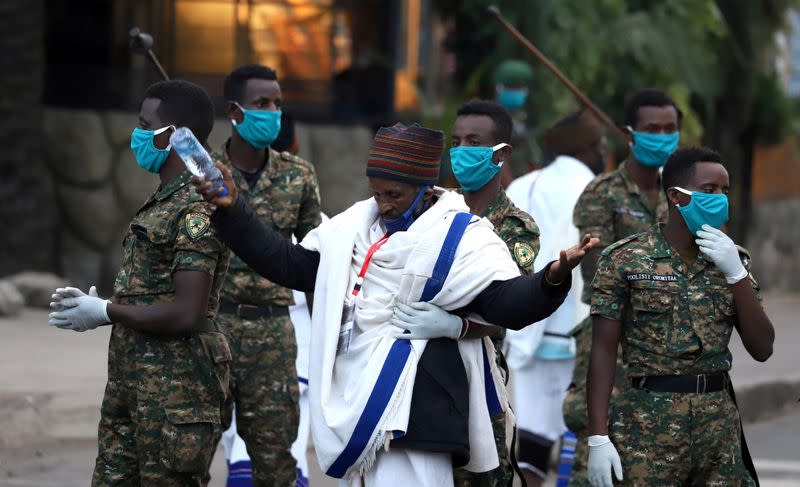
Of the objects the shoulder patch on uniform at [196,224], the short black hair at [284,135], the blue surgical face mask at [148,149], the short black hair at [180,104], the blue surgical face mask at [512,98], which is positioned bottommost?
the shoulder patch on uniform at [196,224]

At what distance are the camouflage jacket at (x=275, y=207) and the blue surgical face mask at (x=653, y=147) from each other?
5.20 feet

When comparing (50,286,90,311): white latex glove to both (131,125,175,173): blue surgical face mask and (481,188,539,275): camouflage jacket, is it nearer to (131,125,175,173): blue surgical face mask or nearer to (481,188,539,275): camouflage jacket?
(131,125,175,173): blue surgical face mask

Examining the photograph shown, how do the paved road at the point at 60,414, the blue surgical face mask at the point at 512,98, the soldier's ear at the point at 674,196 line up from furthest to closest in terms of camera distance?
the blue surgical face mask at the point at 512,98 < the paved road at the point at 60,414 < the soldier's ear at the point at 674,196

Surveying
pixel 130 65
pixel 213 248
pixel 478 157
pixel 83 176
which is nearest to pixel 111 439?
pixel 213 248

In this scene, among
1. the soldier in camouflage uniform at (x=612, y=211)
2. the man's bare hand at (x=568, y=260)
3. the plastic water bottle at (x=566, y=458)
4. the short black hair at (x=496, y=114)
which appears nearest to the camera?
the man's bare hand at (x=568, y=260)

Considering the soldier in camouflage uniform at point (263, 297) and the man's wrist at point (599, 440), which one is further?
the soldier in camouflage uniform at point (263, 297)

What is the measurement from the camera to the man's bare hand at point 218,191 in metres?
4.36

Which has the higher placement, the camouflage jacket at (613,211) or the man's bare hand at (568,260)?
the camouflage jacket at (613,211)

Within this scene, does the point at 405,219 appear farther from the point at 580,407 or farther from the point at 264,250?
the point at 580,407

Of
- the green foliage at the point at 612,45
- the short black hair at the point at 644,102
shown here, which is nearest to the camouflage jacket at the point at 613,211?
the short black hair at the point at 644,102

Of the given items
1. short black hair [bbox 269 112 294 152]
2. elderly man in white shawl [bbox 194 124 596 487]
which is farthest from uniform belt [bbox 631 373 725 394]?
short black hair [bbox 269 112 294 152]

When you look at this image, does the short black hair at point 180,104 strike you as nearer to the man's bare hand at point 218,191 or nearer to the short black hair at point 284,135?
the man's bare hand at point 218,191

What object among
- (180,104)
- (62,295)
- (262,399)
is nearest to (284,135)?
(262,399)

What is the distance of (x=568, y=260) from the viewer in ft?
13.8
